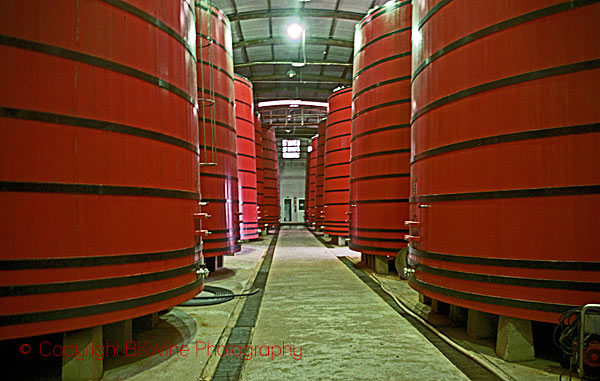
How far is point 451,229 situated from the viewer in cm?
291

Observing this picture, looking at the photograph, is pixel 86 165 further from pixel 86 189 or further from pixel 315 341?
pixel 315 341

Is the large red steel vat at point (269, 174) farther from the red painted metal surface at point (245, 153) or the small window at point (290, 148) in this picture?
the small window at point (290, 148)

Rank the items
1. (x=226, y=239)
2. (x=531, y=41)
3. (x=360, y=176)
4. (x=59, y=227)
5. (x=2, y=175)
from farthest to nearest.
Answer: (x=360, y=176)
(x=226, y=239)
(x=531, y=41)
(x=59, y=227)
(x=2, y=175)

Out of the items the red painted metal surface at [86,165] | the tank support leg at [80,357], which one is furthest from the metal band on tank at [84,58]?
the tank support leg at [80,357]

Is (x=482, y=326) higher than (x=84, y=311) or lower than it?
lower

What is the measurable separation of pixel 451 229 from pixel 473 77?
109 cm

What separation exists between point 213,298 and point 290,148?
93.5 feet

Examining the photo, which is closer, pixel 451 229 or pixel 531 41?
pixel 531 41

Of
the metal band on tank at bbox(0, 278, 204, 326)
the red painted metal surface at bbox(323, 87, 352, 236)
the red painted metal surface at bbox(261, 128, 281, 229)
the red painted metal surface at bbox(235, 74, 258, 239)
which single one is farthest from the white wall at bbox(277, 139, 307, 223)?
the metal band on tank at bbox(0, 278, 204, 326)

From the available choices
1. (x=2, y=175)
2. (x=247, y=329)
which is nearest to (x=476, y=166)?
(x=247, y=329)

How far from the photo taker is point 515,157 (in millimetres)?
2486

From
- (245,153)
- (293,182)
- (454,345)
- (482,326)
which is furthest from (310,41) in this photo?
(293,182)

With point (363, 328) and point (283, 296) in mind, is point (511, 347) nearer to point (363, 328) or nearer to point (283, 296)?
point (363, 328)

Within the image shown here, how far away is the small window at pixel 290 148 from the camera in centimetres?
3216
